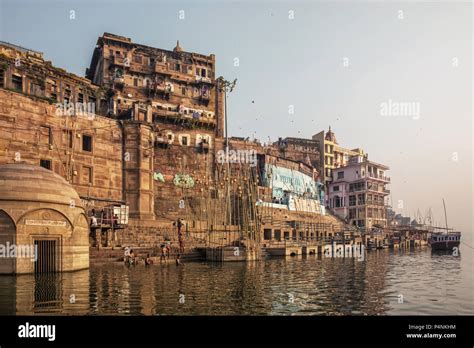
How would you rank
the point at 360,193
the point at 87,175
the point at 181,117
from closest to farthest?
the point at 87,175, the point at 181,117, the point at 360,193

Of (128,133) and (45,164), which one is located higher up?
(128,133)

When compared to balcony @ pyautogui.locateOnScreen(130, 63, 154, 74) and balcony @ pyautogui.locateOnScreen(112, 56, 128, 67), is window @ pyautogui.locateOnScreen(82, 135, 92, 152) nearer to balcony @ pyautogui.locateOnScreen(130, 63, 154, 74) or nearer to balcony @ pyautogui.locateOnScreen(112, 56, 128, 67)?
balcony @ pyautogui.locateOnScreen(112, 56, 128, 67)

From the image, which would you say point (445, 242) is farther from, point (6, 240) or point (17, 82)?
point (6, 240)

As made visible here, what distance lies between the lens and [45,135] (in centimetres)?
4747

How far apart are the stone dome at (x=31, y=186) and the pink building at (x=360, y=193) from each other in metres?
82.2

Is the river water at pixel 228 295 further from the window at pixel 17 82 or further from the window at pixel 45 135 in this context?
the window at pixel 17 82

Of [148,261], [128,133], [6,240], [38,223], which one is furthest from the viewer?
[128,133]

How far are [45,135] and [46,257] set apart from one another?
73.0ft

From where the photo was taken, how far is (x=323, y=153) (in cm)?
11375

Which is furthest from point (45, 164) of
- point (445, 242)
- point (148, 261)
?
point (445, 242)

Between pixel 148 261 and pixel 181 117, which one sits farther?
pixel 181 117

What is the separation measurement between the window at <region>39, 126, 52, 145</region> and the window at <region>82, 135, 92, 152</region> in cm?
Result: 418

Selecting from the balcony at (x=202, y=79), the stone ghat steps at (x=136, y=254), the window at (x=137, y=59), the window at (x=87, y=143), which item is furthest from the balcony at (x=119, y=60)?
the stone ghat steps at (x=136, y=254)
